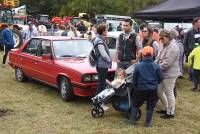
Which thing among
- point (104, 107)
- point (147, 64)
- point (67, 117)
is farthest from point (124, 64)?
point (67, 117)

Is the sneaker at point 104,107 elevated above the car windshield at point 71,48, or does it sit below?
below

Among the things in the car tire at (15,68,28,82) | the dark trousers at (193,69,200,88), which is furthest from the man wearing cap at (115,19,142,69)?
the car tire at (15,68,28,82)

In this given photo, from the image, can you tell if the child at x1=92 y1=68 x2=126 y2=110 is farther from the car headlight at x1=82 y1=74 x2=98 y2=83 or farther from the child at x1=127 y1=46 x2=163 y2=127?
the car headlight at x1=82 y1=74 x2=98 y2=83

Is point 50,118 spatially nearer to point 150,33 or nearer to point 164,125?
point 164,125

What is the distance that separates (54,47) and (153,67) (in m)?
3.40

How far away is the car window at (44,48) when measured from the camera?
9594 mm

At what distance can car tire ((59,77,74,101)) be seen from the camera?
28.1 ft

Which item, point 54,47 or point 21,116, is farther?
point 54,47

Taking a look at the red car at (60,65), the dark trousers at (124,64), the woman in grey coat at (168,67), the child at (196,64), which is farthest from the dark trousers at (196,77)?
the dark trousers at (124,64)

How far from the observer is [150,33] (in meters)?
8.44

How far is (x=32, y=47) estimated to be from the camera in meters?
10.4

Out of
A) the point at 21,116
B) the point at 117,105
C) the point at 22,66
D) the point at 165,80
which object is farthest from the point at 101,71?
the point at 22,66

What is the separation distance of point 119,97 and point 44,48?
3042mm

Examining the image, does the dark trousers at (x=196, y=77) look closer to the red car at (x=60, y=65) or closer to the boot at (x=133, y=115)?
the red car at (x=60, y=65)
